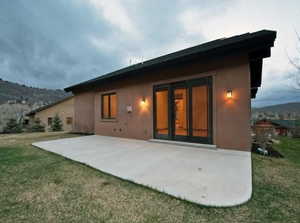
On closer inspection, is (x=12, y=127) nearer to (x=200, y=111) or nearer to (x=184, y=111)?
(x=184, y=111)

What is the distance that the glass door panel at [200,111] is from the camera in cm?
524

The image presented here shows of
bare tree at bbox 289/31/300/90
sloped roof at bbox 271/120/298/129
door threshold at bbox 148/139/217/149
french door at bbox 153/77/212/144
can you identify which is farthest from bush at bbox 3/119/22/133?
sloped roof at bbox 271/120/298/129

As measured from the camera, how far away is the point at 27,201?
2.11m

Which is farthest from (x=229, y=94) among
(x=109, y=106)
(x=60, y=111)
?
(x=60, y=111)

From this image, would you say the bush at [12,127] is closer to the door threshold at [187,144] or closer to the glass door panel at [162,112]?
the door threshold at [187,144]

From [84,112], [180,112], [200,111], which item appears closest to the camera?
[200,111]

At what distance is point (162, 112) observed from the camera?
6.37 metres

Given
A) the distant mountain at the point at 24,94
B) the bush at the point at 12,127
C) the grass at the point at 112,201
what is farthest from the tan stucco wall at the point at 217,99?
the distant mountain at the point at 24,94

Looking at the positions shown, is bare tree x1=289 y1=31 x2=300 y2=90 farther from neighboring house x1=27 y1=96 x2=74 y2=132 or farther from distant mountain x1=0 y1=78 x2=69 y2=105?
distant mountain x1=0 y1=78 x2=69 y2=105

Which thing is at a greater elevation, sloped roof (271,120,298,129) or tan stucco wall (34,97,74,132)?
tan stucco wall (34,97,74,132)

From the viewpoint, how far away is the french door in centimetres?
523

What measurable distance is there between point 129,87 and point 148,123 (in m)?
2.20

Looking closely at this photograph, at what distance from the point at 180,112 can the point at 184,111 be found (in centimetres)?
27

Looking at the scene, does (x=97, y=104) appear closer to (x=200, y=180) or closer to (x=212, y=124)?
(x=212, y=124)
